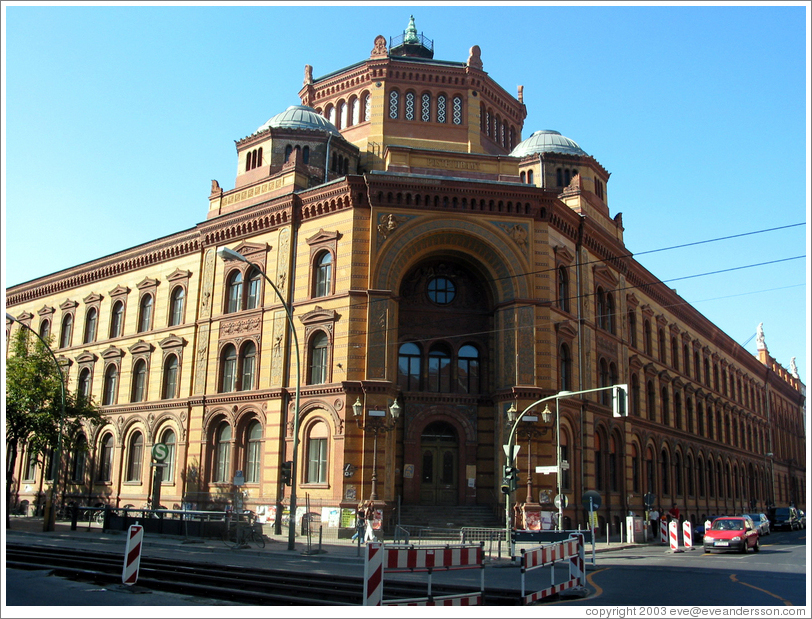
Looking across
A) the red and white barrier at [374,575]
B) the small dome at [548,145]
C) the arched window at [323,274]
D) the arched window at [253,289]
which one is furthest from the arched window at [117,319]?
the red and white barrier at [374,575]

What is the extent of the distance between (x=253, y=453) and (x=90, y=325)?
1847cm

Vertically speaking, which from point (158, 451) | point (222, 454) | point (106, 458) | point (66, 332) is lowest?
point (106, 458)

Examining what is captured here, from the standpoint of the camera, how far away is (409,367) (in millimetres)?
34688

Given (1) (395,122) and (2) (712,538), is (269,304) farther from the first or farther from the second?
(2) (712,538)

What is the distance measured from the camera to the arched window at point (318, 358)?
3366cm

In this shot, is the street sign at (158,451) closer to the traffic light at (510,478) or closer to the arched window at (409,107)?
the traffic light at (510,478)

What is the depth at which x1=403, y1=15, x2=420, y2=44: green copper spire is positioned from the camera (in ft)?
162

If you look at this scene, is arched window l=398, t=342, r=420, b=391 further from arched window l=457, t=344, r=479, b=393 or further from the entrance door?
the entrance door

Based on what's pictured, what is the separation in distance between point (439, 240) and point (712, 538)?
54.8ft

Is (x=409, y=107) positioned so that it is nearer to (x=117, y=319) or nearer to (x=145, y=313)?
(x=145, y=313)

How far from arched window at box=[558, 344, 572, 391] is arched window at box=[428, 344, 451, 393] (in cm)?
548

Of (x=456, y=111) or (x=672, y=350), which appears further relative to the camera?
(x=672, y=350)

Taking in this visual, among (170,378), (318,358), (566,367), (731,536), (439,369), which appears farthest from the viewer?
(170,378)

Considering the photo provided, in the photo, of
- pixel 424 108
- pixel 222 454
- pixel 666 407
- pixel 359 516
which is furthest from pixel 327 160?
pixel 666 407
